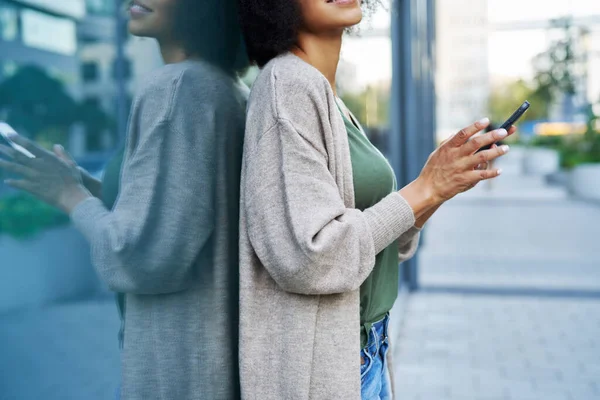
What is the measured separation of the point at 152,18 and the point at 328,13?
1.40 feet

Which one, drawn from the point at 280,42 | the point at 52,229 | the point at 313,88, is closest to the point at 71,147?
the point at 52,229

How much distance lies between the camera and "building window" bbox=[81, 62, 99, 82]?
3.66 feet

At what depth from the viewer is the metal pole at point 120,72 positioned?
1.24m

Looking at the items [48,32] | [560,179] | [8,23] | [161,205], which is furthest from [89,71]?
[560,179]

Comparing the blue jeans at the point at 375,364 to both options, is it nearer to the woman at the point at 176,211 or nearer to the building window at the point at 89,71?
the woman at the point at 176,211

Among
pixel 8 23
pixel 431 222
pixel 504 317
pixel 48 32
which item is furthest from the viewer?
pixel 431 222

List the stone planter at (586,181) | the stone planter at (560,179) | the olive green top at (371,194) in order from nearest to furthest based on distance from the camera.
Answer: the olive green top at (371,194), the stone planter at (586,181), the stone planter at (560,179)

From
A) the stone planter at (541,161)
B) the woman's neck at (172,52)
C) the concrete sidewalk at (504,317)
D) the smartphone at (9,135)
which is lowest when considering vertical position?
the stone planter at (541,161)

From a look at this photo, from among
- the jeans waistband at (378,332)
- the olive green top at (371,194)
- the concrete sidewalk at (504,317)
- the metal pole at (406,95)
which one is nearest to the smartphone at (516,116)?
the olive green top at (371,194)

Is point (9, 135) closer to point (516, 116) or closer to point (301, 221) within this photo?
point (301, 221)

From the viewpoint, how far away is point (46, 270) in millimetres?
1062

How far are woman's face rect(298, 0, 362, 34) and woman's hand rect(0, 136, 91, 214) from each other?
2.32 feet

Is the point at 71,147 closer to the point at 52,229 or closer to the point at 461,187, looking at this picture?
the point at 52,229

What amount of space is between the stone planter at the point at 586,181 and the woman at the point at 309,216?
14.2 meters
